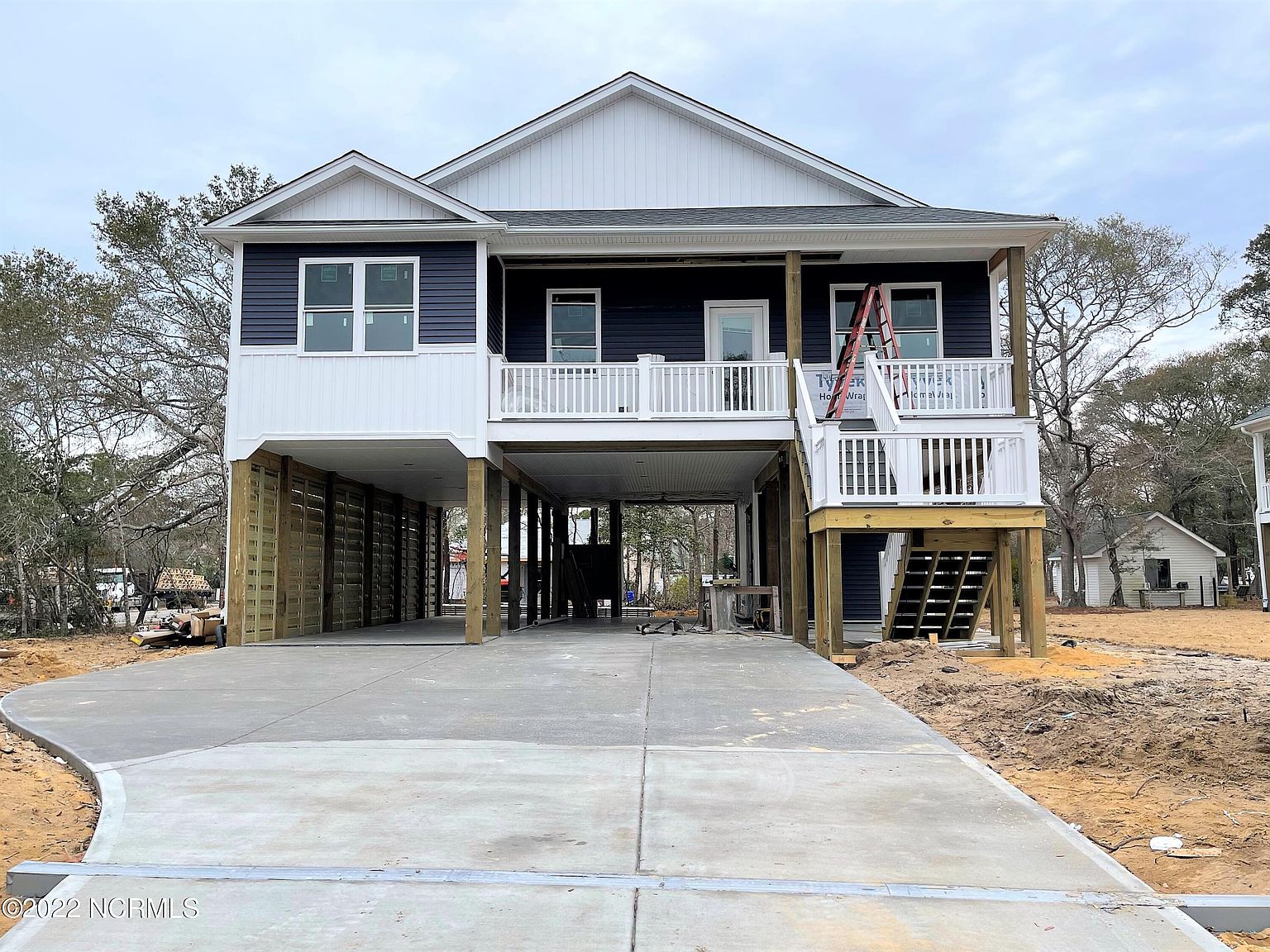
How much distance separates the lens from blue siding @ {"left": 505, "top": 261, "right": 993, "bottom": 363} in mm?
15648

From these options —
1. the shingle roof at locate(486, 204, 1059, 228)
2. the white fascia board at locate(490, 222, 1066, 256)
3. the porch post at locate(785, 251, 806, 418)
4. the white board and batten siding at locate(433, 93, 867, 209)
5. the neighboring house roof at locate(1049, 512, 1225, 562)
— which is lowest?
the neighboring house roof at locate(1049, 512, 1225, 562)

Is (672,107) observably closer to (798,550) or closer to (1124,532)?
(798,550)

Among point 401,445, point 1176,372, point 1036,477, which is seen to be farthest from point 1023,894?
point 1176,372

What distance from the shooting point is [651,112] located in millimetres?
16938

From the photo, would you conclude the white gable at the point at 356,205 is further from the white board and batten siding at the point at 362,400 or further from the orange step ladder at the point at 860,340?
the orange step ladder at the point at 860,340

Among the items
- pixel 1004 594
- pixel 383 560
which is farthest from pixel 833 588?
pixel 383 560

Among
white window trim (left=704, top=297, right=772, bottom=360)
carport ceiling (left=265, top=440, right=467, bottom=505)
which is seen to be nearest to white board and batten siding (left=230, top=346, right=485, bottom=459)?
carport ceiling (left=265, top=440, right=467, bottom=505)

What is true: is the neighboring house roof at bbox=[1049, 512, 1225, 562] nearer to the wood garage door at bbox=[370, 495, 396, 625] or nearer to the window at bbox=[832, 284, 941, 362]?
the window at bbox=[832, 284, 941, 362]

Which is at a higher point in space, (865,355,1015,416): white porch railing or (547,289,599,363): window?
(547,289,599,363): window

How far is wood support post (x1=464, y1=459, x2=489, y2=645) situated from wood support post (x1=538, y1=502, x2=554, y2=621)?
262 inches

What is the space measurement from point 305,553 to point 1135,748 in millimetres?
12678

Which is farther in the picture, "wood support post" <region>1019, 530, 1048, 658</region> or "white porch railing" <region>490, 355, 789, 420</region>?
"white porch railing" <region>490, 355, 789, 420</region>

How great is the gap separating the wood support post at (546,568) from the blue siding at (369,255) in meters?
7.22

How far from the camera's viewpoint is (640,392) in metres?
13.8
